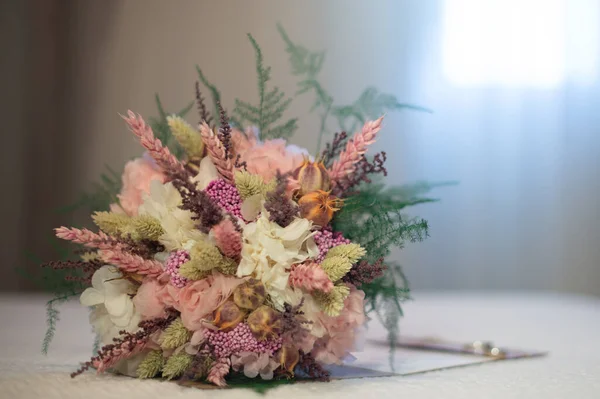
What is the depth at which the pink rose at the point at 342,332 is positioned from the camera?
807 mm

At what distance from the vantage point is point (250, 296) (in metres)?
0.75

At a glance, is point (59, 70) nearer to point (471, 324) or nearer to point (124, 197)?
point (471, 324)

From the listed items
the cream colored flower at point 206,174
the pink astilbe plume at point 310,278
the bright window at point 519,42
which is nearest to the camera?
the pink astilbe plume at point 310,278

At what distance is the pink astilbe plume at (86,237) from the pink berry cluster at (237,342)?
0.16 metres

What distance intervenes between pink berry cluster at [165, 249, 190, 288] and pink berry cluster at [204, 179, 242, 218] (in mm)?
76

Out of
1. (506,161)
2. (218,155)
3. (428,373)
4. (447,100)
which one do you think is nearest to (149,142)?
(218,155)

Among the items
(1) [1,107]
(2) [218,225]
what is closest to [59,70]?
(1) [1,107]

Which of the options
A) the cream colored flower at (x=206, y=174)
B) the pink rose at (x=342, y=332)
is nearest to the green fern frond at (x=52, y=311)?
the cream colored flower at (x=206, y=174)

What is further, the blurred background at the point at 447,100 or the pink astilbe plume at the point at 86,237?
the blurred background at the point at 447,100

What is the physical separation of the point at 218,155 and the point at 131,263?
17 cm

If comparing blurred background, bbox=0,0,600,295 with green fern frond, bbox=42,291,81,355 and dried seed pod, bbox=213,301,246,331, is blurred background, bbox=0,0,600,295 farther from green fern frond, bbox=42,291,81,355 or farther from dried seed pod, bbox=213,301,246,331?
dried seed pod, bbox=213,301,246,331

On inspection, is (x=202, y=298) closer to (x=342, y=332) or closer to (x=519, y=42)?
(x=342, y=332)

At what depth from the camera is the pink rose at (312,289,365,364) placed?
81 centimetres

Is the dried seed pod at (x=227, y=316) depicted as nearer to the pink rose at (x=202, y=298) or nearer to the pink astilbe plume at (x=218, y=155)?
the pink rose at (x=202, y=298)
